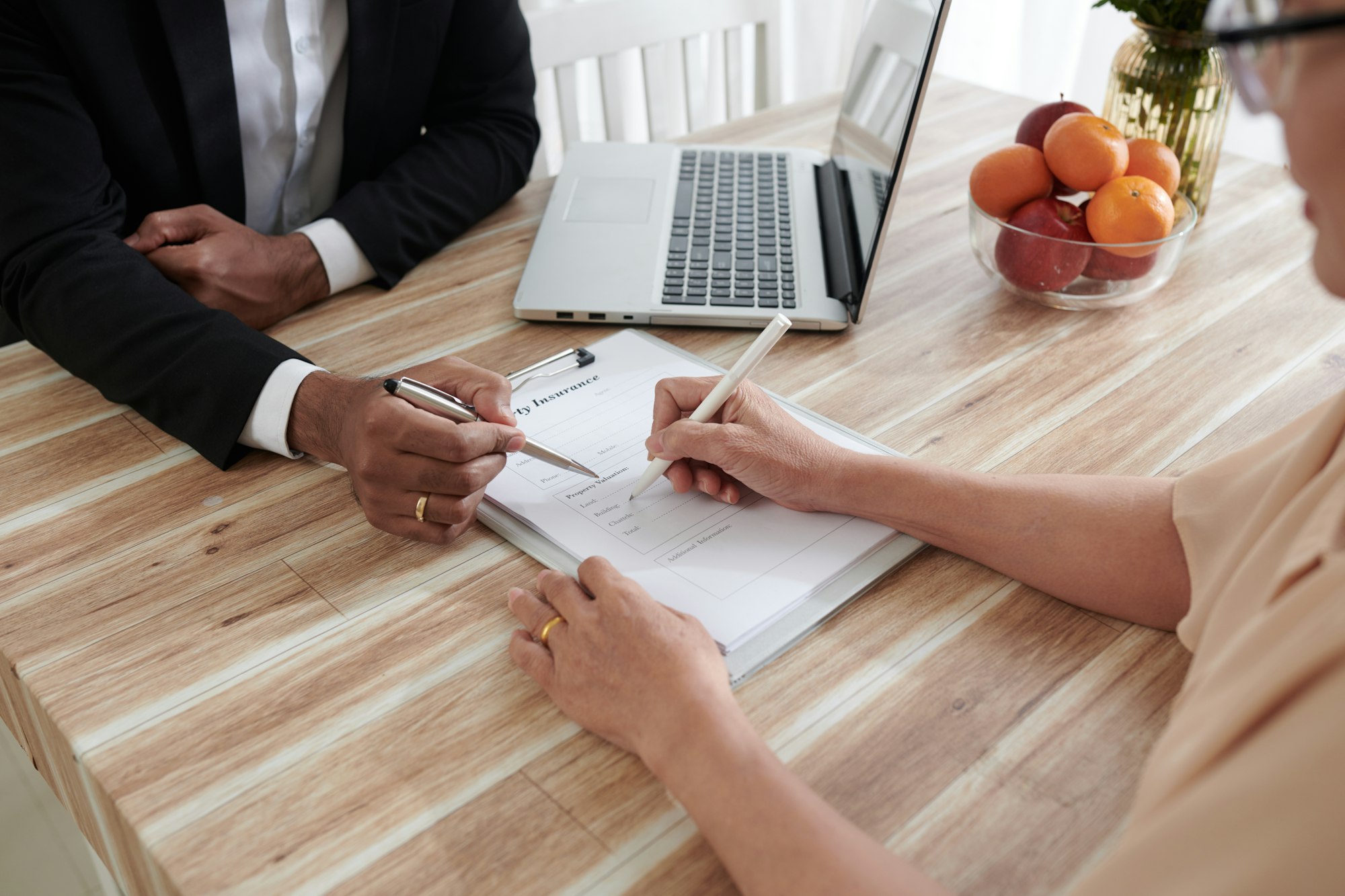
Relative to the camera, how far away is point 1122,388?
0.98 m

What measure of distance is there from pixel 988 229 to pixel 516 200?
660 mm

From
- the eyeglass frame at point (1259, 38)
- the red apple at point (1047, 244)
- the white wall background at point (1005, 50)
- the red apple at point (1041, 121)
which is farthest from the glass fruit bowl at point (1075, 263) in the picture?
the white wall background at point (1005, 50)

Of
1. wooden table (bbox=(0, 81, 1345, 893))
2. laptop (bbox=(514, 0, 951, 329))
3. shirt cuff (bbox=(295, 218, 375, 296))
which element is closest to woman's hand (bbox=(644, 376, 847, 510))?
wooden table (bbox=(0, 81, 1345, 893))

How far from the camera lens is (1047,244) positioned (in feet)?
3.48

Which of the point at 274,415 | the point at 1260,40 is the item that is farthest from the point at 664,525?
the point at 1260,40

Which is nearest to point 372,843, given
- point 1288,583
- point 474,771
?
point 474,771

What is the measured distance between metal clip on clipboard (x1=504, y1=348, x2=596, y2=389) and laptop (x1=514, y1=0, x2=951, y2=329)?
86 millimetres

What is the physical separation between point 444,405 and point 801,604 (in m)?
0.33

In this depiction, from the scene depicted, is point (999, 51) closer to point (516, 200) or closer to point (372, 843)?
point (516, 200)

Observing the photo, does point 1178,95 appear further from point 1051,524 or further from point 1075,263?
point 1051,524

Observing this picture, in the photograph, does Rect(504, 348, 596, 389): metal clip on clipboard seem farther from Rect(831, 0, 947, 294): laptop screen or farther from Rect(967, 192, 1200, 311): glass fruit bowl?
Rect(967, 192, 1200, 311): glass fruit bowl

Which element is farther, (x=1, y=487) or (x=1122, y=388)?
(x=1122, y=388)

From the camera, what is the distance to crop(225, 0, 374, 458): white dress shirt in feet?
3.83

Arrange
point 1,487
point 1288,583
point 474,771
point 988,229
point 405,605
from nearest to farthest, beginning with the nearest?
point 1288,583 → point 474,771 → point 405,605 → point 1,487 → point 988,229
